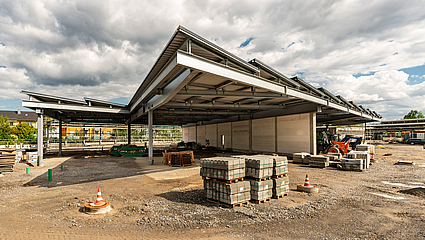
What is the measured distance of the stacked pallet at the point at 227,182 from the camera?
7.89m

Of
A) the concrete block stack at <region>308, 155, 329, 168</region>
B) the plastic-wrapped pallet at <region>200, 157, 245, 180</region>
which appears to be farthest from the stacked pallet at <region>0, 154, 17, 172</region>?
the concrete block stack at <region>308, 155, 329, 168</region>

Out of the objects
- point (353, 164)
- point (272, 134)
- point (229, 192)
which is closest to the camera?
point (229, 192)

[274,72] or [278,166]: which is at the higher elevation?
[274,72]

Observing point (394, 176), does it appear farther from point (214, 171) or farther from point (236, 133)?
point (236, 133)

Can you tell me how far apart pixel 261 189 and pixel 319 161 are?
11.0 meters

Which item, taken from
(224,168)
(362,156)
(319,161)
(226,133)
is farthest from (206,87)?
(226,133)

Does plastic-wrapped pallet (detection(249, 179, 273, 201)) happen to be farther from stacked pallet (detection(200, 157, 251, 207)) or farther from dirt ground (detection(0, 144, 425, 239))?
dirt ground (detection(0, 144, 425, 239))

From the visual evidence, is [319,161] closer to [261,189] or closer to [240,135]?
[261,189]

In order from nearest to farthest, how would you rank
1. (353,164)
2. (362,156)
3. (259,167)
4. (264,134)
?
1. (259,167)
2. (353,164)
3. (362,156)
4. (264,134)

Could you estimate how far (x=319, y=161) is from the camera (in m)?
17.1

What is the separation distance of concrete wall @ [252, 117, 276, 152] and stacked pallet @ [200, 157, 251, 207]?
18.9m

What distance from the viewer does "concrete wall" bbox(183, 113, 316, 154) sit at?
22.5m

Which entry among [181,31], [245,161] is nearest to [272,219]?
[245,161]

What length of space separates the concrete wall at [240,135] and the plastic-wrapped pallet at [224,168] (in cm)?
2256
